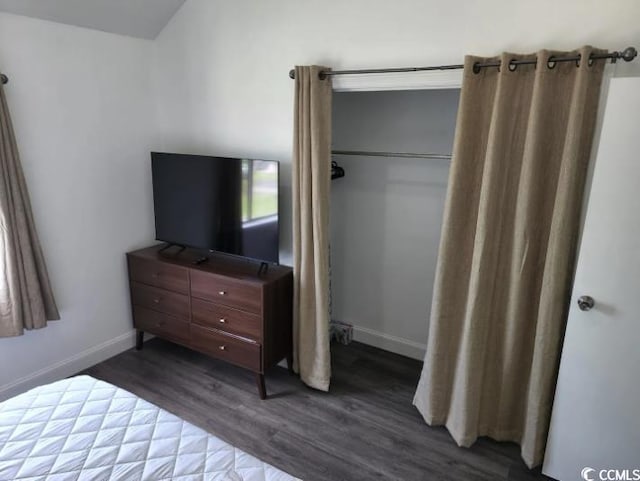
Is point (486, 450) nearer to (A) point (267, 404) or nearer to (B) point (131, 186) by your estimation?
(A) point (267, 404)

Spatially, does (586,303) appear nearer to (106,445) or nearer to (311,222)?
(311,222)

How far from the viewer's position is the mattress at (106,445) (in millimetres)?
1314

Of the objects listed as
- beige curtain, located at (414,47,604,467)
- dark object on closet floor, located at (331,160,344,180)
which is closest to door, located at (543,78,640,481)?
beige curtain, located at (414,47,604,467)

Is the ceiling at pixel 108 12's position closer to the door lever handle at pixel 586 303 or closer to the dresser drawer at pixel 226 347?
the dresser drawer at pixel 226 347

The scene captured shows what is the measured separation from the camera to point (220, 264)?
2.86 m

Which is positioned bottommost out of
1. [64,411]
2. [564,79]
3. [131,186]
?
[64,411]

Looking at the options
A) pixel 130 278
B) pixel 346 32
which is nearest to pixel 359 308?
pixel 130 278

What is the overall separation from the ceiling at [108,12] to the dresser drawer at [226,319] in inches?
74.5

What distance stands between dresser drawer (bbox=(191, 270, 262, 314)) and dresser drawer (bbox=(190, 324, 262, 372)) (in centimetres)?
23

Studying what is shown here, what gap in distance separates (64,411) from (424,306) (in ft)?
7.62

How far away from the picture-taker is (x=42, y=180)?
2.59m

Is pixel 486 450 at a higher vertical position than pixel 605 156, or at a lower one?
lower

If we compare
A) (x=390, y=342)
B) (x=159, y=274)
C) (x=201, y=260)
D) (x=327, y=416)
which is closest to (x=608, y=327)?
(x=327, y=416)

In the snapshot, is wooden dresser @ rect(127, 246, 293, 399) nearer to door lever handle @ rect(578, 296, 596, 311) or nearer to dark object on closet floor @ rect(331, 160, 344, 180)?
dark object on closet floor @ rect(331, 160, 344, 180)
